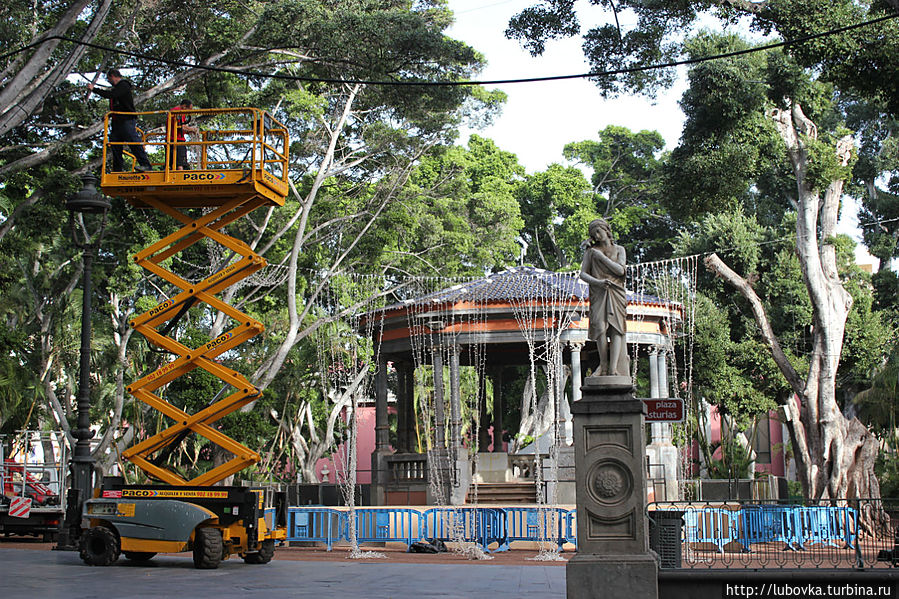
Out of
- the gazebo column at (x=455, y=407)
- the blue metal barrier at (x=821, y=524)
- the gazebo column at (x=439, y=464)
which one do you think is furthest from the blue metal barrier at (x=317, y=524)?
the blue metal barrier at (x=821, y=524)

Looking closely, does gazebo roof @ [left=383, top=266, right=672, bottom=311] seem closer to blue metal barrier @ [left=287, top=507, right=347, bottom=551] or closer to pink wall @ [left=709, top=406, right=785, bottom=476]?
blue metal barrier @ [left=287, top=507, right=347, bottom=551]

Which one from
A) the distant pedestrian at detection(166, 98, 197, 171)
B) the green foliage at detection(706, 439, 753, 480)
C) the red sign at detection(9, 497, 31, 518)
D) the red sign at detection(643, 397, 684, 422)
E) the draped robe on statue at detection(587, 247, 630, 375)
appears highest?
the distant pedestrian at detection(166, 98, 197, 171)

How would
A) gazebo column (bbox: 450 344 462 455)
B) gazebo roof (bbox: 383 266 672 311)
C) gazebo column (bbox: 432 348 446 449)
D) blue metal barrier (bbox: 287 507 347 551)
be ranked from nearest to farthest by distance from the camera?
blue metal barrier (bbox: 287 507 347 551)
gazebo column (bbox: 450 344 462 455)
gazebo roof (bbox: 383 266 672 311)
gazebo column (bbox: 432 348 446 449)

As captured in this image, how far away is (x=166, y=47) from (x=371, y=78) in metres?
4.87

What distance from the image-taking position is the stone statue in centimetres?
1261

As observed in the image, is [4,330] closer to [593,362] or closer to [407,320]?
[407,320]

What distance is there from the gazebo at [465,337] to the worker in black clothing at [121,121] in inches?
454

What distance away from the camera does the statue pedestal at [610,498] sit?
11.6 meters

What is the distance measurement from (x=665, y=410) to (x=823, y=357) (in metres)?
13.2

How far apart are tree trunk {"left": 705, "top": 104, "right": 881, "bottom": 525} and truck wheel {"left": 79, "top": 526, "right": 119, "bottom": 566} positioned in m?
18.3

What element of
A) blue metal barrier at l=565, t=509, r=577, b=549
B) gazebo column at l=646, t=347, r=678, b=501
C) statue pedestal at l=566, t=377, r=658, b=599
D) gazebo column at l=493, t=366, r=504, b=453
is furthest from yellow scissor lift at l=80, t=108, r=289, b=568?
gazebo column at l=493, t=366, r=504, b=453

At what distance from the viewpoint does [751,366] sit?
36.7 meters

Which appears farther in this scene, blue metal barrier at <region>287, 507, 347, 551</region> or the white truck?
the white truck

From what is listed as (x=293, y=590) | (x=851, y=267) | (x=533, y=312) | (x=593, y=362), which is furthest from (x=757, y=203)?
(x=293, y=590)
